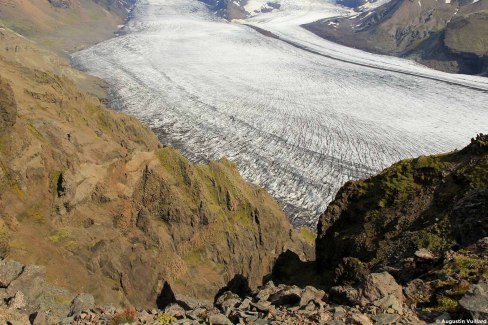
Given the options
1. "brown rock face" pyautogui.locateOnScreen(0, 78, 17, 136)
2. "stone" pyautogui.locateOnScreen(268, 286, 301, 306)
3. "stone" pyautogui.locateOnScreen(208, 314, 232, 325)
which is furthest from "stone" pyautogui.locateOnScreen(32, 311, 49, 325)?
"brown rock face" pyautogui.locateOnScreen(0, 78, 17, 136)

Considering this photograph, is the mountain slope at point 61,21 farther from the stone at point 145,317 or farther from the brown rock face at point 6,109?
the stone at point 145,317

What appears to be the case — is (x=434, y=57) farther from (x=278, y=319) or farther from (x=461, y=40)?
(x=278, y=319)

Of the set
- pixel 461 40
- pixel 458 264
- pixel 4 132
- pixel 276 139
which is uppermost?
pixel 461 40

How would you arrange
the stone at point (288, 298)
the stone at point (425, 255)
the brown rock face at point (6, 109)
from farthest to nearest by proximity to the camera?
the brown rock face at point (6, 109)
the stone at point (425, 255)
the stone at point (288, 298)

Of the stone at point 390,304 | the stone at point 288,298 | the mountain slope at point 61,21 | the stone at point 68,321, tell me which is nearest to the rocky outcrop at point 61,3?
the mountain slope at point 61,21

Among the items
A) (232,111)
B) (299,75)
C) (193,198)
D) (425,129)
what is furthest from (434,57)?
(193,198)

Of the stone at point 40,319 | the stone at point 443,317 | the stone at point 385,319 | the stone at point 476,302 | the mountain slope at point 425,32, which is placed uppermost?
the mountain slope at point 425,32

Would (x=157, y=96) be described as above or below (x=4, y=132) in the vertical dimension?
below
